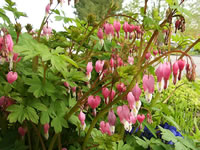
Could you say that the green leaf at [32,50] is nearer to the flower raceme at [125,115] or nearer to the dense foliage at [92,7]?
the flower raceme at [125,115]

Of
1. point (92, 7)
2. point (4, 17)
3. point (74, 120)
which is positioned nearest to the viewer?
point (74, 120)

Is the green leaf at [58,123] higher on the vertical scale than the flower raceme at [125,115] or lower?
lower

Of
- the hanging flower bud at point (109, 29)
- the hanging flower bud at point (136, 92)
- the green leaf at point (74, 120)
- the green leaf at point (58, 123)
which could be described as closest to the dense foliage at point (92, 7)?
the hanging flower bud at point (109, 29)

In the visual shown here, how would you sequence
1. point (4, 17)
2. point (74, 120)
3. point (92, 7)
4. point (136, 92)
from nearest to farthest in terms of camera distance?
point (136, 92)
point (74, 120)
point (4, 17)
point (92, 7)

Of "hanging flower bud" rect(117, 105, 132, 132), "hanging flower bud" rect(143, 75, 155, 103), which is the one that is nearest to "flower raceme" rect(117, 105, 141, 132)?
"hanging flower bud" rect(117, 105, 132, 132)

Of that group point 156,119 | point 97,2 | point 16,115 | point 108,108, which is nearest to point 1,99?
point 16,115

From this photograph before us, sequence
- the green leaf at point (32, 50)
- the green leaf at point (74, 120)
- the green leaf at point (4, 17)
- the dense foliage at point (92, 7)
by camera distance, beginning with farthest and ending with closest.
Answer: the dense foliage at point (92, 7) < the green leaf at point (4, 17) < the green leaf at point (74, 120) < the green leaf at point (32, 50)

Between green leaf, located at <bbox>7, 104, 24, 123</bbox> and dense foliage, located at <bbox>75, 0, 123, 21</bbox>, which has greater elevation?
dense foliage, located at <bbox>75, 0, 123, 21</bbox>

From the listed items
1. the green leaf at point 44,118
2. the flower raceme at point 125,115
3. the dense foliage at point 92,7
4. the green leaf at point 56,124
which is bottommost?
the green leaf at point 56,124

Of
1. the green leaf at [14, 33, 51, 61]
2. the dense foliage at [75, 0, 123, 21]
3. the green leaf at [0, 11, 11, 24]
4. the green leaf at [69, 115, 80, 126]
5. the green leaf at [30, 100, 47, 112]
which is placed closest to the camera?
the green leaf at [14, 33, 51, 61]

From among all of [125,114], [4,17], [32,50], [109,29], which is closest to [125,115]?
[125,114]

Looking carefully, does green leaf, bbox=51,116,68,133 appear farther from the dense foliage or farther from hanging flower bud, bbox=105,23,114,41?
the dense foliage

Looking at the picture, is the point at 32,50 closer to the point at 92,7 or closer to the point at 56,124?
the point at 56,124

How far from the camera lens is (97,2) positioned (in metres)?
23.8
